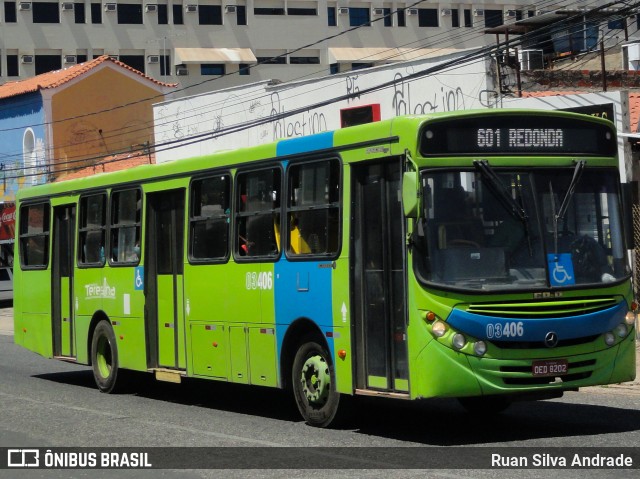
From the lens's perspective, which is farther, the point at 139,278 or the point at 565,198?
the point at 139,278

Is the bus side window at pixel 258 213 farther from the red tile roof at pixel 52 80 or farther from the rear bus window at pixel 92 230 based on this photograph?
the red tile roof at pixel 52 80

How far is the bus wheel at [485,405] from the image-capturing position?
41.7 feet

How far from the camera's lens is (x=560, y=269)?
36.9 feet

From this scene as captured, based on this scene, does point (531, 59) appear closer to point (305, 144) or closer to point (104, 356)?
point (104, 356)

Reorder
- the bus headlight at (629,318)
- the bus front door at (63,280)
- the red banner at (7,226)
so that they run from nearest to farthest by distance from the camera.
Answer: the bus headlight at (629,318) → the bus front door at (63,280) → the red banner at (7,226)

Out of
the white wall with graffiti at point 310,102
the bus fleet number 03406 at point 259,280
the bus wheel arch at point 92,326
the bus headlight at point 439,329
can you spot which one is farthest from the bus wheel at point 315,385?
the white wall with graffiti at point 310,102

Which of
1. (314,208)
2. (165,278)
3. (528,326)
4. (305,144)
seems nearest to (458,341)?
(528,326)

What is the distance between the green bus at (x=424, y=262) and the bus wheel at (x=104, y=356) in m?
2.89

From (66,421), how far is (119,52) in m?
62.3

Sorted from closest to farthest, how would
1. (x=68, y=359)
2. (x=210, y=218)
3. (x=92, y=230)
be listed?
(x=210, y=218)
(x=92, y=230)
(x=68, y=359)

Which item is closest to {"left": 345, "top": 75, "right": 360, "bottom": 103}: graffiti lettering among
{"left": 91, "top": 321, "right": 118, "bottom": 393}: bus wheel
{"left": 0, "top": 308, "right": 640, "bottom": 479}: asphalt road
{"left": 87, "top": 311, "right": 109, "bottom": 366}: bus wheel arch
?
{"left": 87, "top": 311, "right": 109, "bottom": 366}: bus wheel arch

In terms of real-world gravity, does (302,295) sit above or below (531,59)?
below

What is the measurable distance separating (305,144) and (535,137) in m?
2.46

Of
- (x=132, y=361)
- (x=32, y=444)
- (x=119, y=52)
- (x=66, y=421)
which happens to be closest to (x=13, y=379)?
(x=132, y=361)
